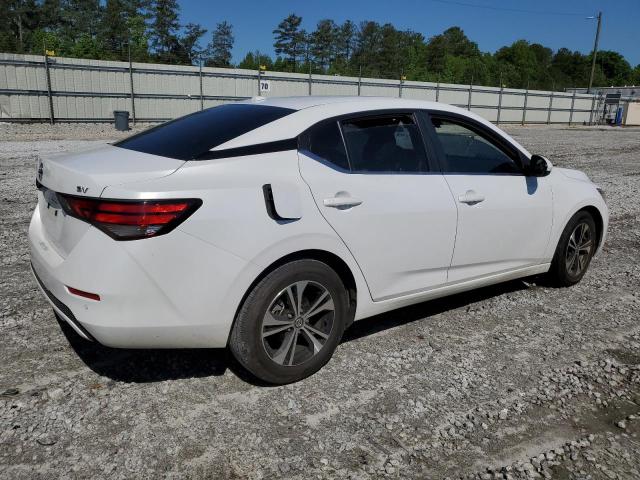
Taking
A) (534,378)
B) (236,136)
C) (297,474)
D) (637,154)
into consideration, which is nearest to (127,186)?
(236,136)

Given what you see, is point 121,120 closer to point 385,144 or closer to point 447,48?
point 385,144

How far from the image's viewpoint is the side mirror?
14.2ft

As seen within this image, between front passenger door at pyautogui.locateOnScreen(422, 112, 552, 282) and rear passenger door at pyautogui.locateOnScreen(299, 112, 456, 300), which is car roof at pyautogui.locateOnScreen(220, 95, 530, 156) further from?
front passenger door at pyautogui.locateOnScreen(422, 112, 552, 282)

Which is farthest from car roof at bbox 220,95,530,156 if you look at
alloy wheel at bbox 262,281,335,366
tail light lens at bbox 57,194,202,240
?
alloy wheel at bbox 262,281,335,366

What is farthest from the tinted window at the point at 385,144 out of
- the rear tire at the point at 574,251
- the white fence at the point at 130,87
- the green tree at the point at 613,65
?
the green tree at the point at 613,65

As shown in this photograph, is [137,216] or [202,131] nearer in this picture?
[137,216]

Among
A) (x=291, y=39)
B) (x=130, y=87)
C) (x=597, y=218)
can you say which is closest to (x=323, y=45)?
(x=291, y=39)

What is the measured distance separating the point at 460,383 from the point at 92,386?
2119 millimetres

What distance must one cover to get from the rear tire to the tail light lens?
3418mm

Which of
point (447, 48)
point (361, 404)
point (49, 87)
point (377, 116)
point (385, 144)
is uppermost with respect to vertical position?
point (447, 48)

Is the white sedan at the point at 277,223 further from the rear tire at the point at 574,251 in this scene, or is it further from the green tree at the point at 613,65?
the green tree at the point at 613,65

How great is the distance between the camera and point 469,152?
4.22 metres

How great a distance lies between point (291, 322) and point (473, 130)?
6.96 ft

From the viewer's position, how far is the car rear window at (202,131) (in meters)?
3.15
